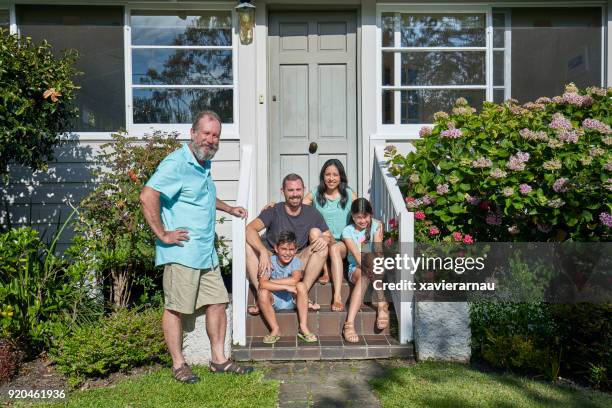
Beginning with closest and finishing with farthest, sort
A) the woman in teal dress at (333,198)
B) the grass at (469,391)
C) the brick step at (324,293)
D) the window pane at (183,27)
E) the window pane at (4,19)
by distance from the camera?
the grass at (469,391), the brick step at (324,293), the woman in teal dress at (333,198), the window pane at (4,19), the window pane at (183,27)

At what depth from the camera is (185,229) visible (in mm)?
4559

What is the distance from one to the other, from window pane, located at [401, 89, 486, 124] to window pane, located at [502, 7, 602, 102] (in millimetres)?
465

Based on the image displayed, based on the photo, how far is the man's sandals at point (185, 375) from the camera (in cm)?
460

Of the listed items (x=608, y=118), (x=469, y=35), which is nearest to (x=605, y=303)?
(x=608, y=118)

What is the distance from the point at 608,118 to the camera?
555cm

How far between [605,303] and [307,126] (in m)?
3.75

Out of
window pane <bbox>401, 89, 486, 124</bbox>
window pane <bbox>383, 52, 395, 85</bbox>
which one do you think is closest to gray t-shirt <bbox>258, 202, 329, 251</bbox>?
window pane <bbox>401, 89, 486, 124</bbox>

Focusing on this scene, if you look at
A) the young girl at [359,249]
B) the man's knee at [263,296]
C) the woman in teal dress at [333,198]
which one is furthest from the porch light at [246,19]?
the man's knee at [263,296]

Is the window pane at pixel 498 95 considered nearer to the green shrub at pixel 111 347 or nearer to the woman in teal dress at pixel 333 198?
the woman in teal dress at pixel 333 198

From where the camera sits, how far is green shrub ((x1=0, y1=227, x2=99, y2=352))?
4953mm

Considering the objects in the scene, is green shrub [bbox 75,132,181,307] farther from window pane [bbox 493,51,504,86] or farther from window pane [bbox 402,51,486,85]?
window pane [bbox 493,51,504,86]

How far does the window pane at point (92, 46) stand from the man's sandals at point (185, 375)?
3.39 m

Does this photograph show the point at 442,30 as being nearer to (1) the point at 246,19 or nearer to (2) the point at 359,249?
(1) the point at 246,19

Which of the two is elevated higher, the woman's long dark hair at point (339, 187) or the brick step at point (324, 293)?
the woman's long dark hair at point (339, 187)
